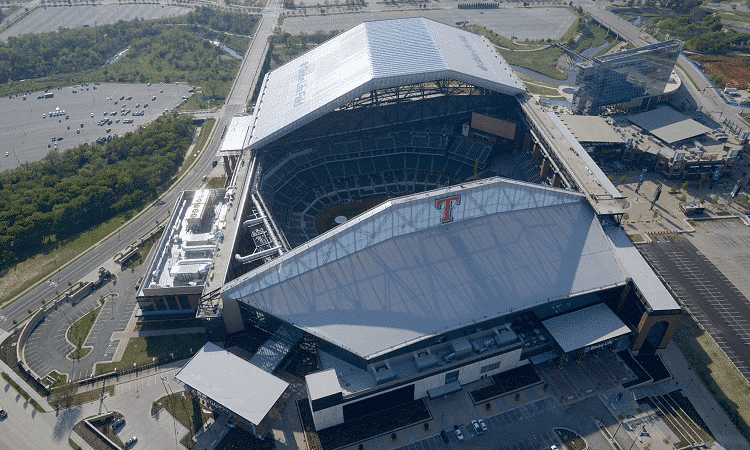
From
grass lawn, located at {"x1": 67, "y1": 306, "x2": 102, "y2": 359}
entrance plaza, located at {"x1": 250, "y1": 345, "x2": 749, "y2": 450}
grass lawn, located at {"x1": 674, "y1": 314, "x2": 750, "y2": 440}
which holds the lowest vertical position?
grass lawn, located at {"x1": 674, "y1": 314, "x2": 750, "y2": 440}

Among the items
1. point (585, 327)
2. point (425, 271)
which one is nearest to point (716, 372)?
point (585, 327)

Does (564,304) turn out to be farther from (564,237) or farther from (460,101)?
(460,101)

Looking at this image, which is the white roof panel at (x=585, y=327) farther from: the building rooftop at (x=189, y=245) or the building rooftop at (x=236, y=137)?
the building rooftop at (x=236, y=137)

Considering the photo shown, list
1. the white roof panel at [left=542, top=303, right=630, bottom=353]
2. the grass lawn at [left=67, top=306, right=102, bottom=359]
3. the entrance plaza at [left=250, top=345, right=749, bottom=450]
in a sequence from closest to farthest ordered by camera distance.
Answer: the entrance plaza at [left=250, top=345, right=749, bottom=450], the white roof panel at [left=542, top=303, right=630, bottom=353], the grass lawn at [left=67, top=306, right=102, bottom=359]

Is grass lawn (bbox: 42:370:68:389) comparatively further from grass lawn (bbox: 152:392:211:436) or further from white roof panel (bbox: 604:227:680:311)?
white roof panel (bbox: 604:227:680:311)

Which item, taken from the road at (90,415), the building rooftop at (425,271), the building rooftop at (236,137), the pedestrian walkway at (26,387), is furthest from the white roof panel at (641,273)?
the pedestrian walkway at (26,387)

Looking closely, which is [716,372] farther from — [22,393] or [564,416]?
[22,393]

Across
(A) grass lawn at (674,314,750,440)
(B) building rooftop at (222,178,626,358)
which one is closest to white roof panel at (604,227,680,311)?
(B) building rooftop at (222,178,626,358)
